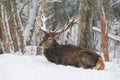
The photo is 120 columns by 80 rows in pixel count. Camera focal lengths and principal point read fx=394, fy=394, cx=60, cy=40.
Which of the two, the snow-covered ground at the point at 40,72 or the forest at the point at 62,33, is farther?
the forest at the point at 62,33

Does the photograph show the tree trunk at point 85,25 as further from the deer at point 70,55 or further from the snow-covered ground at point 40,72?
the snow-covered ground at point 40,72

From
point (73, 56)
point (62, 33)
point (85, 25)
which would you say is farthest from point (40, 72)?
point (62, 33)

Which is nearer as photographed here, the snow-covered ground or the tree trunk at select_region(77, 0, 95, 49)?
the snow-covered ground

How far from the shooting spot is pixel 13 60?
28.3 ft

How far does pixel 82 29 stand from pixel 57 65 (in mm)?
3982

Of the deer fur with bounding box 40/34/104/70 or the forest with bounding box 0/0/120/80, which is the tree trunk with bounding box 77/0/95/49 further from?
the deer fur with bounding box 40/34/104/70

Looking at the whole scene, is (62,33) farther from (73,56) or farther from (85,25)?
(73,56)

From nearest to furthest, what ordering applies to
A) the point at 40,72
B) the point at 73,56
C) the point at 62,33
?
the point at 40,72, the point at 73,56, the point at 62,33

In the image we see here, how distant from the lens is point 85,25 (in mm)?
12688

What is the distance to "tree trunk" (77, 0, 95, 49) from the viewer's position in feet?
41.5

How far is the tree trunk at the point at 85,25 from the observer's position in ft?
41.5

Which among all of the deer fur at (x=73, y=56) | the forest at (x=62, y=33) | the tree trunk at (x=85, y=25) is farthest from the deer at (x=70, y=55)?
the tree trunk at (x=85, y=25)

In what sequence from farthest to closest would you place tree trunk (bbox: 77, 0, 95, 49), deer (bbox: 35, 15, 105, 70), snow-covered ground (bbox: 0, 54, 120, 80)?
tree trunk (bbox: 77, 0, 95, 49) < deer (bbox: 35, 15, 105, 70) < snow-covered ground (bbox: 0, 54, 120, 80)

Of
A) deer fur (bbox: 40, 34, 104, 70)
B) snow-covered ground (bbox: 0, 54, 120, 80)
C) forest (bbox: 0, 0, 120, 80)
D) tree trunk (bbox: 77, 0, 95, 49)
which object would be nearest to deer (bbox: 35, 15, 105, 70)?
deer fur (bbox: 40, 34, 104, 70)
